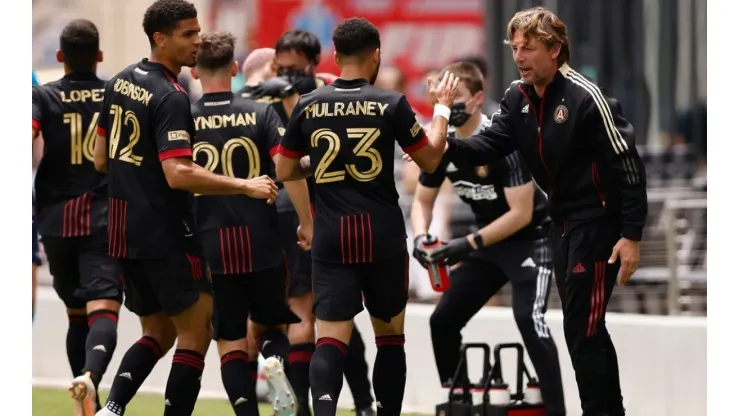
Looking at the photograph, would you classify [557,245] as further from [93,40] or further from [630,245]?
[93,40]

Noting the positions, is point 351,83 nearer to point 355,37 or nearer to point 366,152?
point 355,37

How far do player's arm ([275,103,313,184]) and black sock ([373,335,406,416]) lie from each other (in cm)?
94

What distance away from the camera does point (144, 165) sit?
290 inches

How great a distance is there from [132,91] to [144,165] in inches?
14.5

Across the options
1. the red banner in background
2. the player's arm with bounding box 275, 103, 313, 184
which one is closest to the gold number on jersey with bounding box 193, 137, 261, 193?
the player's arm with bounding box 275, 103, 313, 184

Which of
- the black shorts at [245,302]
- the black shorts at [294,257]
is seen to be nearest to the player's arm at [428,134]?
the black shorts at [245,302]

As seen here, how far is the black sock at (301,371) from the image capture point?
855cm

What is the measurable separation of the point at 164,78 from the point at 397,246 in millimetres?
1404

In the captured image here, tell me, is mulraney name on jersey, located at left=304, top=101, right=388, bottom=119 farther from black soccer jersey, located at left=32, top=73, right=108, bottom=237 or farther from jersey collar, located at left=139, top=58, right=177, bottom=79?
black soccer jersey, located at left=32, top=73, right=108, bottom=237

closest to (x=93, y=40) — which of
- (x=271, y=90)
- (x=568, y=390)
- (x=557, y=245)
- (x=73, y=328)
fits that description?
(x=271, y=90)

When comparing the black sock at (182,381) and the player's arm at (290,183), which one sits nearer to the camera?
the black sock at (182,381)

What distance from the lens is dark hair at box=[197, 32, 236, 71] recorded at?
780 centimetres

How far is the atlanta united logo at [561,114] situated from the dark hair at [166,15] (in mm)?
1844

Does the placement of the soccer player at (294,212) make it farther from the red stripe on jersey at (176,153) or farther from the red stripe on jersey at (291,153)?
the red stripe on jersey at (176,153)
